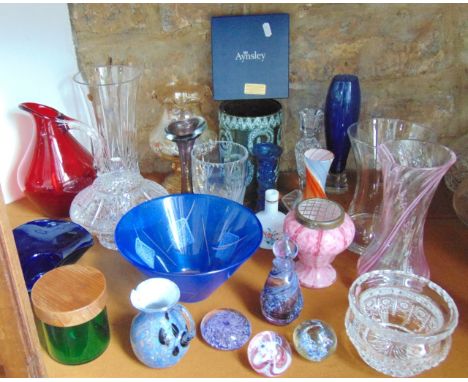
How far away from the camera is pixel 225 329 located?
28.1 inches

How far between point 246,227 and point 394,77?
490mm

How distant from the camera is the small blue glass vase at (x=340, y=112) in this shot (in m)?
0.95

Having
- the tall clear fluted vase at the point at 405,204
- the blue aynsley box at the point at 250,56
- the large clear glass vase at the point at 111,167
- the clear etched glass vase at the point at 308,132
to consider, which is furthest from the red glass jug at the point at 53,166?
the tall clear fluted vase at the point at 405,204

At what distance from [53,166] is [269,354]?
1.83 feet

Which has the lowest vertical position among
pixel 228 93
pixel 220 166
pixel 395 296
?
pixel 395 296

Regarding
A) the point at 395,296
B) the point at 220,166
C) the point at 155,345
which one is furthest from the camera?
the point at 220,166

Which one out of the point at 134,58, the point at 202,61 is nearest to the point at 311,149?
the point at 202,61

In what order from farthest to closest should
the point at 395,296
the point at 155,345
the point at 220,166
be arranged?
1. the point at 220,166
2. the point at 395,296
3. the point at 155,345

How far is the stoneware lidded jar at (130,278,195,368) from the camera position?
657 mm

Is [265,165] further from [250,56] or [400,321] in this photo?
[400,321]

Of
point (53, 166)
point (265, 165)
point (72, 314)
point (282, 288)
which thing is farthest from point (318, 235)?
point (53, 166)

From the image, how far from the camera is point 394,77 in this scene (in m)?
1.05

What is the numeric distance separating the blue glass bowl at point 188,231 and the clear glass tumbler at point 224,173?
0.07 m

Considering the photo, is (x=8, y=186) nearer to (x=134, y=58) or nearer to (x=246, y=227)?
(x=134, y=58)
